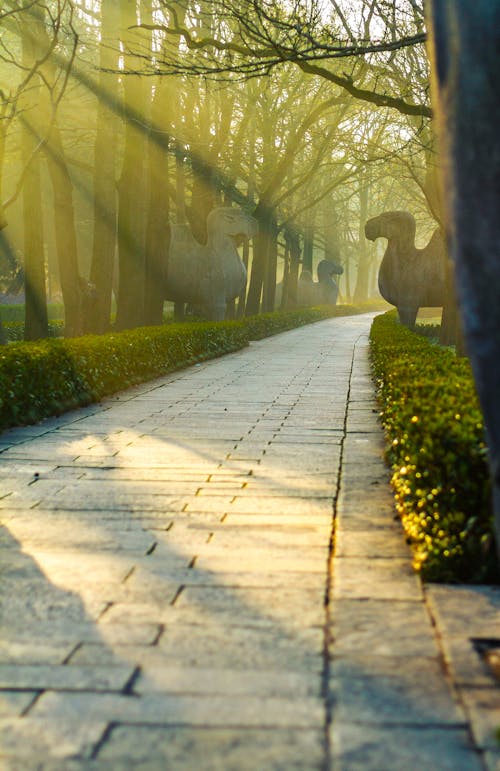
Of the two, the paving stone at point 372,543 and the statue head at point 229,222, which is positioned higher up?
the statue head at point 229,222

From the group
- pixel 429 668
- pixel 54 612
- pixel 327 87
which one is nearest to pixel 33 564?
pixel 54 612

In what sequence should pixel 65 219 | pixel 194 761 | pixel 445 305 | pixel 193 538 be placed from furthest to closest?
pixel 445 305
pixel 65 219
pixel 193 538
pixel 194 761

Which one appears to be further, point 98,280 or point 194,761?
point 98,280

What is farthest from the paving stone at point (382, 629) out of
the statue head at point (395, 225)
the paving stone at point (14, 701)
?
the statue head at point (395, 225)

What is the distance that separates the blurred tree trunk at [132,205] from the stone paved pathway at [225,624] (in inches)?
448

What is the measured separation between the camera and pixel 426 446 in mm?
4738

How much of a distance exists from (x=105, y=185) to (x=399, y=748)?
15550 millimetres

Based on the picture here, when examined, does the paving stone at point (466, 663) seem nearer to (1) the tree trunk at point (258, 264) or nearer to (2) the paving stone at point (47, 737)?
(2) the paving stone at point (47, 737)

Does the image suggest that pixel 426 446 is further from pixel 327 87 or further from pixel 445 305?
pixel 327 87

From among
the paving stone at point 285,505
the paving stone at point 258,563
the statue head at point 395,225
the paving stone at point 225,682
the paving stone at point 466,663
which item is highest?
the statue head at point 395,225

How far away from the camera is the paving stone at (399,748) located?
251 cm

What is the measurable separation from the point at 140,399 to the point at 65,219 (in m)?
6.66

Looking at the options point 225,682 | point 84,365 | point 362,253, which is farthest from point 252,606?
point 362,253

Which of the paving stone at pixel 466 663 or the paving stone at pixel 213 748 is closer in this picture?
the paving stone at pixel 213 748
